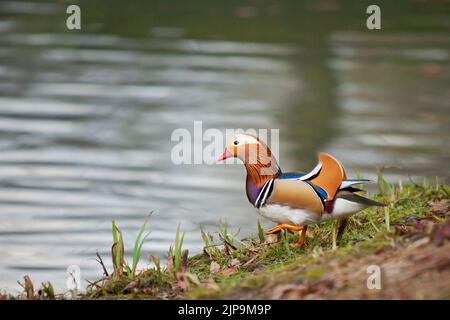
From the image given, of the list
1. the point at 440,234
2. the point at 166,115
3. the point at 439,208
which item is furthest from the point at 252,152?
the point at 166,115

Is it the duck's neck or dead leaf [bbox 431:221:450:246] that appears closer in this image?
dead leaf [bbox 431:221:450:246]

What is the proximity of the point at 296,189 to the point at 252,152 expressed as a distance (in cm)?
32

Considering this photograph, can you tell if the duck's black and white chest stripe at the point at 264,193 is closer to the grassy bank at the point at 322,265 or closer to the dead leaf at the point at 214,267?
the grassy bank at the point at 322,265

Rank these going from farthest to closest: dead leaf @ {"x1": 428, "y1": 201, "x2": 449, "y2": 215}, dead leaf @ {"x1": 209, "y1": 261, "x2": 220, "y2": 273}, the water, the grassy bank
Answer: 1. the water
2. dead leaf @ {"x1": 428, "y1": 201, "x2": 449, "y2": 215}
3. dead leaf @ {"x1": 209, "y1": 261, "x2": 220, "y2": 273}
4. the grassy bank

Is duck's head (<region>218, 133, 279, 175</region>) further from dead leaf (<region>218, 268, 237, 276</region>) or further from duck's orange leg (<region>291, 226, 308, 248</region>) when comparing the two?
dead leaf (<region>218, 268, 237, 276</region>)

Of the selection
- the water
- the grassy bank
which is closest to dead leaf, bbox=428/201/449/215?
the grassy bank

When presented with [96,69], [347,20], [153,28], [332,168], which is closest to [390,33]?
[347,20]

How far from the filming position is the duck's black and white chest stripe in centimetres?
472

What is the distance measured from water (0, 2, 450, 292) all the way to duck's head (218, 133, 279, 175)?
162 centimetres

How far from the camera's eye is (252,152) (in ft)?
15.9

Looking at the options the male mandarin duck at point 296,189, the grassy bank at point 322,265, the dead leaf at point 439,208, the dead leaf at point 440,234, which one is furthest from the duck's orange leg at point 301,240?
the dead leaf at point 440,234

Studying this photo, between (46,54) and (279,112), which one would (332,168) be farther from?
(46,54)

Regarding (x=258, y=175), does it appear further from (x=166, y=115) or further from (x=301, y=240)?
(x=166, y=115)

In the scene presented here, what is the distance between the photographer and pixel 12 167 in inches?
327
